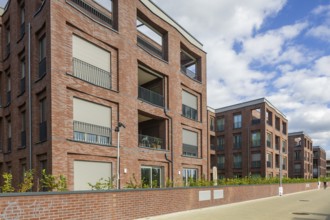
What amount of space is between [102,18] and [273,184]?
22.0 metres

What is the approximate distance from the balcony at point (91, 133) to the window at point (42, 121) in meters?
1.50

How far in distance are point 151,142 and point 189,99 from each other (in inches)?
239

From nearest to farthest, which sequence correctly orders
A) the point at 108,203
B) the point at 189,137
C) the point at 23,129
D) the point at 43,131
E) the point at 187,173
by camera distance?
the point at 108,203, the point at 43,131, the point at 23,129, the point at 187,173, the point at 189,137

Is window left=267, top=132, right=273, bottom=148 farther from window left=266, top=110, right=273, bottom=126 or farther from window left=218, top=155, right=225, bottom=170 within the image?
window left=218, top=155, right=225, bottom=170

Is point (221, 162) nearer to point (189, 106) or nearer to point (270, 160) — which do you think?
point (270, 160)

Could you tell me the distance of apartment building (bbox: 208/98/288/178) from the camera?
4975cm

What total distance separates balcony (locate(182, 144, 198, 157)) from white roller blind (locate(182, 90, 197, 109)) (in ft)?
11.5

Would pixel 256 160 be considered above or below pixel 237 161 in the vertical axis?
above

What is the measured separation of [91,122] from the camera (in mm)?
18531

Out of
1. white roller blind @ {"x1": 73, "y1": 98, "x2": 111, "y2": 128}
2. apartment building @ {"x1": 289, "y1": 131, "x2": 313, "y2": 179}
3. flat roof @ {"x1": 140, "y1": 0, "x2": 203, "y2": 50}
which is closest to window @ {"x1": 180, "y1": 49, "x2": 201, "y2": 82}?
flat roof @ {"x1": 140, "y1": 0, "x2": 203, "y2": 50}

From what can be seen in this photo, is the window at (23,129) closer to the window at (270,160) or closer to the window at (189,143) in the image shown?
the window at (189,143)

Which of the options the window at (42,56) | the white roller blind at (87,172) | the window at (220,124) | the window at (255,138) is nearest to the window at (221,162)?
the window at (220,124)

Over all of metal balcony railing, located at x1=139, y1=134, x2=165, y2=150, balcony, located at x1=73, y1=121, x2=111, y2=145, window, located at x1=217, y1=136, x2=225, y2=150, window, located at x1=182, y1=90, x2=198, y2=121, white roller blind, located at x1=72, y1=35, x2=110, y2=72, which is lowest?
window, located at x1=217, y1=136, x2=225, y2=150

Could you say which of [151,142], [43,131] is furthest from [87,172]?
[151,142]
